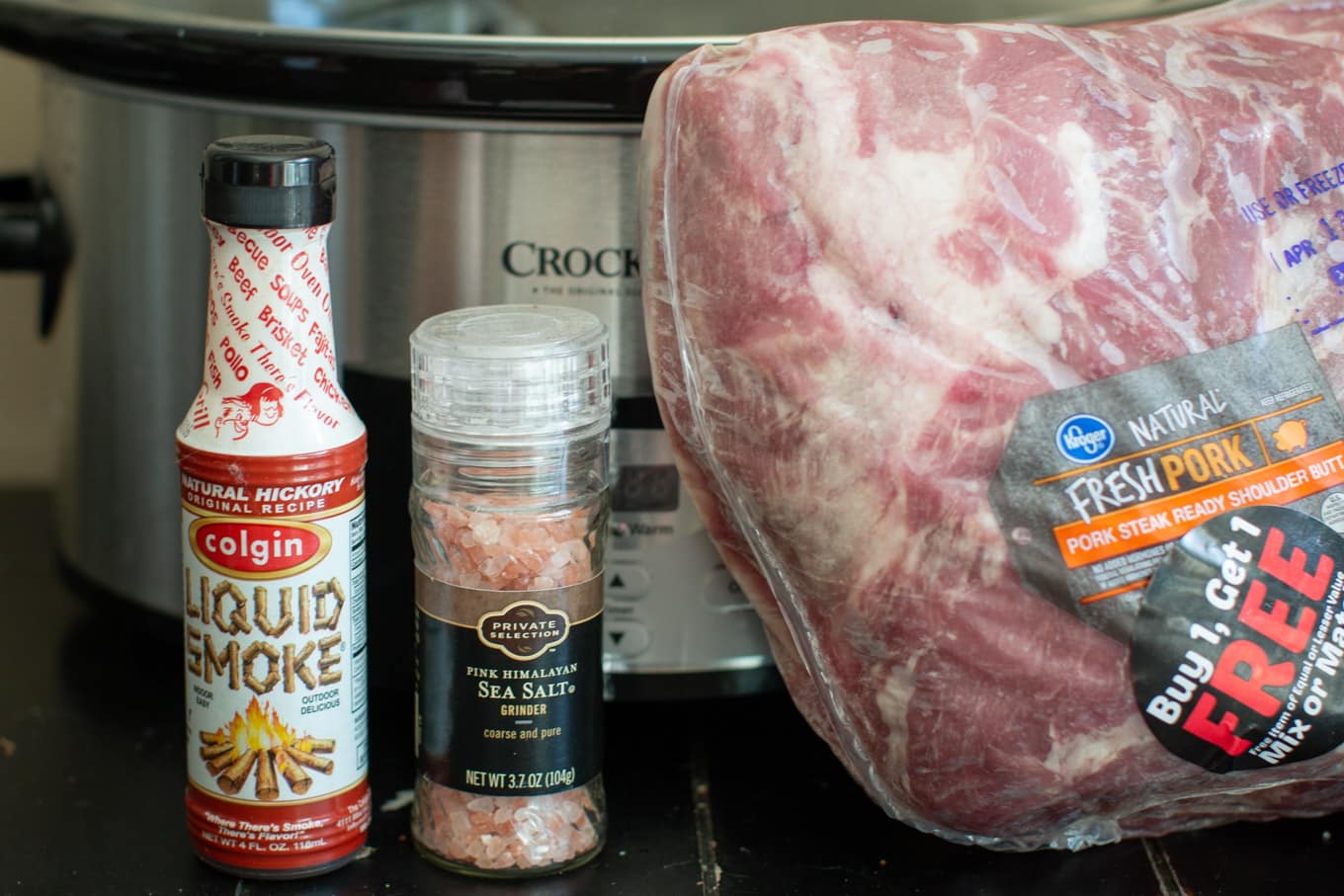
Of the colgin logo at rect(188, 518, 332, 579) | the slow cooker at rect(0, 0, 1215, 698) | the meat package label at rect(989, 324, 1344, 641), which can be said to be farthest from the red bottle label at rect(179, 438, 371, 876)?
the meat package label at rect(989, 324, 1344, 641)

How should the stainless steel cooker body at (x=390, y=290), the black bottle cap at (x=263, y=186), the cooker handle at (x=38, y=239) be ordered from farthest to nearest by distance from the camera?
1. the cooker handle at (x=38, y=239)
2. the stainless steel cooker body at (x=390, y=290)
3. the black bottle cap at (x=263, y=186)

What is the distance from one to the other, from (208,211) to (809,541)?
0.88ft

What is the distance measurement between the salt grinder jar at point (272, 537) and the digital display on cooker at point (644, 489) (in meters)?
0.13

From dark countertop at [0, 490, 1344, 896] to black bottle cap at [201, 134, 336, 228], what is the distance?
0.91 feet

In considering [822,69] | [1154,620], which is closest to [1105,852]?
[1154,620]

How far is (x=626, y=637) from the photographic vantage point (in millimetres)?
724

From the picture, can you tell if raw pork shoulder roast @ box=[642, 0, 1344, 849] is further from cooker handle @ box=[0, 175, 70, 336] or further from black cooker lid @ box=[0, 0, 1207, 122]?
cooker handle @ box=[0, 175, 70, 336]

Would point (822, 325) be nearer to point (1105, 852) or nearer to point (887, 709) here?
point (887, 709)

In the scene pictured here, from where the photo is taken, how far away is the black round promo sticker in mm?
590

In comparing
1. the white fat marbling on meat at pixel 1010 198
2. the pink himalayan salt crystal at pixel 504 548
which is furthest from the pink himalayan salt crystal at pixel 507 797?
the white fat marbling on meat at pixel 1010 198

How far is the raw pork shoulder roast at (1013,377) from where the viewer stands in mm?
574

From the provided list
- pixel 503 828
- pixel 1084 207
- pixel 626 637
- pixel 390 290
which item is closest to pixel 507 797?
pixel 503 828

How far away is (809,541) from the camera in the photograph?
0.59m

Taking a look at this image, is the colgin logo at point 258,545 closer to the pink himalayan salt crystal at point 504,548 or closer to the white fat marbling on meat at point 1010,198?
the pink himalayan salt crystal at point 504,548
